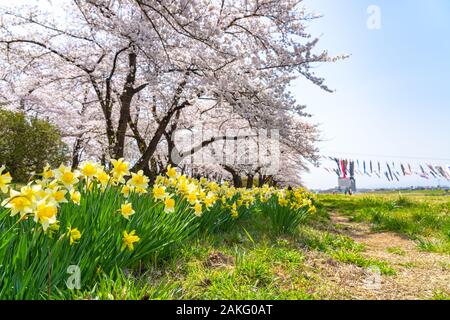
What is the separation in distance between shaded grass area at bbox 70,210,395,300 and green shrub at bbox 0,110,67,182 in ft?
37.3

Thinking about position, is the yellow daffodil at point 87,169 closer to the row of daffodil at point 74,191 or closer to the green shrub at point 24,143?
the row of daffodil at point 74,191

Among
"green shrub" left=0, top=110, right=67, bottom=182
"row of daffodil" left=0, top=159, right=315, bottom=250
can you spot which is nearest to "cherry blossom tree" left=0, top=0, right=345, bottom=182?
"green shrub" left=0, top=110, right=67, bottom=182

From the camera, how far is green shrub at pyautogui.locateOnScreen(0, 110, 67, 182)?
12148mm

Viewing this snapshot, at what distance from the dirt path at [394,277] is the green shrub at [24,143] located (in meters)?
12.2

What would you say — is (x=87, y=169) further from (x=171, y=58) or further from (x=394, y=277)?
(x=171, y=58)

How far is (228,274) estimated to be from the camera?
2410mm

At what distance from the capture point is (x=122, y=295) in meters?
1.56

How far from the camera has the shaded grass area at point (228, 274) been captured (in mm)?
1854

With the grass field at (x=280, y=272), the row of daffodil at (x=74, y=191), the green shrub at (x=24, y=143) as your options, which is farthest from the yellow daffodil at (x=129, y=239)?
the green shrub at (x=24, y=143)

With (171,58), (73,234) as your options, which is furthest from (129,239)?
(171,58)

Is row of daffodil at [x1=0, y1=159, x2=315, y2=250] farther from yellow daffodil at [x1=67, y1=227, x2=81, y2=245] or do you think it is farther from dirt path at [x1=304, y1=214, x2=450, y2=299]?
dirt path at [x1=304, y1=214, x2=450, y2=299]
